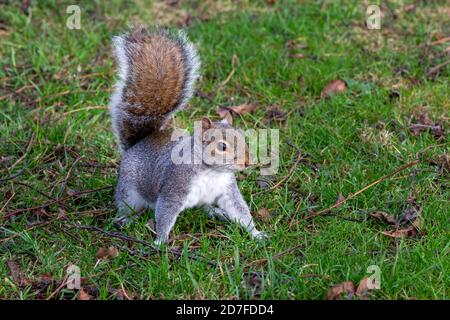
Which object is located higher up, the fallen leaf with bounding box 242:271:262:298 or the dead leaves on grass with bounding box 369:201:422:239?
the dead leaves on grass with bounding box 369:201:422:239

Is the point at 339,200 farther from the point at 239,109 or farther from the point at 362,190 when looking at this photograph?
the point at 239,109

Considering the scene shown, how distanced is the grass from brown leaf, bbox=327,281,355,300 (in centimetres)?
4

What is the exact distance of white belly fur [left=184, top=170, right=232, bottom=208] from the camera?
2836 millimetres

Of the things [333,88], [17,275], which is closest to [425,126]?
[333,88]

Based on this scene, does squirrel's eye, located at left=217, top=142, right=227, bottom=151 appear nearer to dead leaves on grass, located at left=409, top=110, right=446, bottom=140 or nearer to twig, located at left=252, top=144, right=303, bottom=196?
twig, located at left=252, top=144, right=303, bottom=196

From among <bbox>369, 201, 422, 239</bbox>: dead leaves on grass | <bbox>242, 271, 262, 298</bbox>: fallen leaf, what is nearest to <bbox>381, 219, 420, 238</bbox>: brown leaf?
<bbox>369, 201, 422, 239</bbox>: dead leaves on grass

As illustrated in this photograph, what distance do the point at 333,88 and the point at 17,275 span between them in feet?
6.55

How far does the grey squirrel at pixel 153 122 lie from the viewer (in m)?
2.92

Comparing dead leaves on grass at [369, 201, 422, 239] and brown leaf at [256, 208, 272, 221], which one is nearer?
dead leaves on grass at [369, 201, 422, 239]

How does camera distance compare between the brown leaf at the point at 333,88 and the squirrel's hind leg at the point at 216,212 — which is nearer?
the squirrel's hind leg at the point at 216,212

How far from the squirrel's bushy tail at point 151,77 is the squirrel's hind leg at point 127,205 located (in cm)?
27

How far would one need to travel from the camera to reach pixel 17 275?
2656 millimetres

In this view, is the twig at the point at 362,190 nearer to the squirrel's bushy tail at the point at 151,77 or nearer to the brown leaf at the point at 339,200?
the brown leaf at the point at 339,200

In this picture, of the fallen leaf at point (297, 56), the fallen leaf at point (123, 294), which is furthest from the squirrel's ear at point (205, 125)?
the fallen leaf at point (297, 56)
